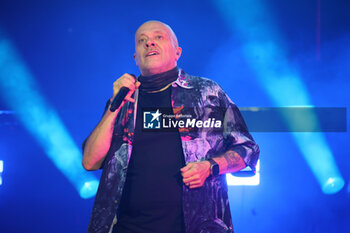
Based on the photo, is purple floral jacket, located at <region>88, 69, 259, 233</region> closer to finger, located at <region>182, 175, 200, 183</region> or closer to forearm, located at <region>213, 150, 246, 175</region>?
forearm, located at <region>213, 150, 246, 175</region>

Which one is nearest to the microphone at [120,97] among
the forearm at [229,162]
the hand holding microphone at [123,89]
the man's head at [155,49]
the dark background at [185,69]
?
the hand holding microphone at [123,89]

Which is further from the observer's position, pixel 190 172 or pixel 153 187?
pixel 153 187

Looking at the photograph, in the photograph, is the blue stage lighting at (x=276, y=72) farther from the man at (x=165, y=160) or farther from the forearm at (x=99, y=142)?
the forearm at (x=99, y=142)

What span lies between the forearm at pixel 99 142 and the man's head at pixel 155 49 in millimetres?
326

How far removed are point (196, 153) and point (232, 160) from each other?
0.16 m

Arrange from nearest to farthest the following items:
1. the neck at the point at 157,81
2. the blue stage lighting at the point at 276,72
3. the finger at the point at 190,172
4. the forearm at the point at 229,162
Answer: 1. the finger at the point at 190,172
2. the forearm at the point at 229,162
3. the neck at the point at 157,81
4. the blue stage lighting at the point at 276,72

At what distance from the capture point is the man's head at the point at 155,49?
1459mm

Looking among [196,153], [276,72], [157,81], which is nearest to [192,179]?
[196,153]

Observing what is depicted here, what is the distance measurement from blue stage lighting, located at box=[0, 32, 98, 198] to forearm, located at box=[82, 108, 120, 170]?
3.91ft

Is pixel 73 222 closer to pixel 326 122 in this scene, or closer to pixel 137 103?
pixel 137 103

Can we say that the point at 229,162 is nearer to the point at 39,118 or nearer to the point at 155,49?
the point at 155,49

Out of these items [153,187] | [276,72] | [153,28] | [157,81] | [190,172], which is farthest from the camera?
[276,72]

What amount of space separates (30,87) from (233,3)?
190cm

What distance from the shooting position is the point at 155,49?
1.48 metres
